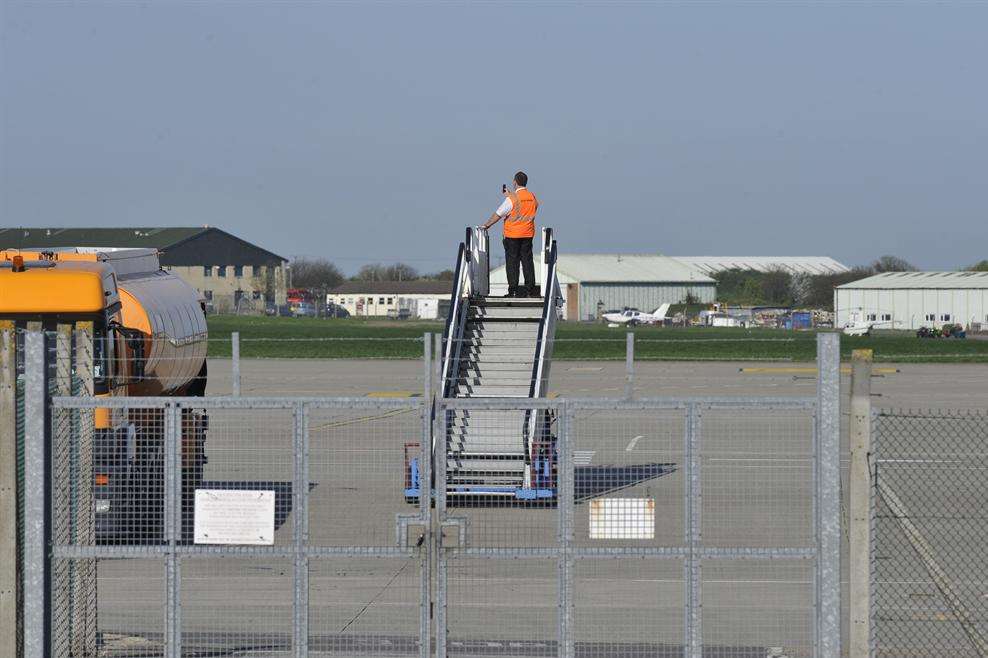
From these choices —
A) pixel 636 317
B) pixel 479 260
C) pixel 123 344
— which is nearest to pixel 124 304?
pixel 123 344

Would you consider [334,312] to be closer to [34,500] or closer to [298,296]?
[298,296]

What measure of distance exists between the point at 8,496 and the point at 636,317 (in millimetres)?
107415

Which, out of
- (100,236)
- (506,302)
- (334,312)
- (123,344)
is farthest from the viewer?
(334,312)

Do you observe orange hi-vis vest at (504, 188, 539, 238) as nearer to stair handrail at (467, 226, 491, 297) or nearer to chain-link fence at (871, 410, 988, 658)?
stair handrail at (467, 226, 491, 297)

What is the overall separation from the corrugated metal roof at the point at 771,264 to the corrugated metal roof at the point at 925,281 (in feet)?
218

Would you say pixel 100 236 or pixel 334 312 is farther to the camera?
pixel 334 312

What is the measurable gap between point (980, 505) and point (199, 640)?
10.7m

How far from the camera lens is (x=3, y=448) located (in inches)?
362

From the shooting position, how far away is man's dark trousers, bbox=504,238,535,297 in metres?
22.4

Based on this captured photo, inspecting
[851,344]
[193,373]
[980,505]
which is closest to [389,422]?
[193,373]

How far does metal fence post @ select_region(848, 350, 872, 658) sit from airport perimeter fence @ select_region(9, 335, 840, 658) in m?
0.15

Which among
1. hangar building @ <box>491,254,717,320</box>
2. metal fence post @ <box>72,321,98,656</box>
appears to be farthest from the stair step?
hangar building @ <box>491,254,717,320</box>

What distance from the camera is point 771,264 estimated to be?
7539 inches

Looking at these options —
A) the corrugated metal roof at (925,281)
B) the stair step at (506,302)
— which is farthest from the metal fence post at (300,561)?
the corrugated metal roof at (925,281)
